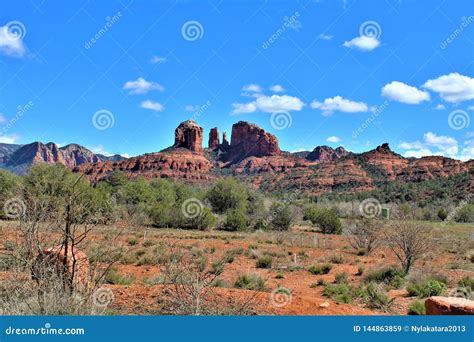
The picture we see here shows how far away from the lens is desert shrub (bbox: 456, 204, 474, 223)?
52500 millimetres

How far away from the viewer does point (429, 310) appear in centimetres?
917

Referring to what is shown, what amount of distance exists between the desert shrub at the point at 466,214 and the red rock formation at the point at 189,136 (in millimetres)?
92295

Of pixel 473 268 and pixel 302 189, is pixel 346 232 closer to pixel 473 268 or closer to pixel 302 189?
pixel 473 268

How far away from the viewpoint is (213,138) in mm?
165625

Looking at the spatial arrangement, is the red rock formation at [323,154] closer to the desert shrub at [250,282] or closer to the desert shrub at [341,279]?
the desert shrub at [341,279]

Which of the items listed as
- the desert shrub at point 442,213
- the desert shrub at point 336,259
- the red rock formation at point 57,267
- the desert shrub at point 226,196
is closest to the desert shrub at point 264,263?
the desert shrub at point 336,259

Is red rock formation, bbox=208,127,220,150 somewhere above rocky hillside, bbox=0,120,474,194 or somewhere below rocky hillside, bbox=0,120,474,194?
above

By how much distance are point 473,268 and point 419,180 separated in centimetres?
6841

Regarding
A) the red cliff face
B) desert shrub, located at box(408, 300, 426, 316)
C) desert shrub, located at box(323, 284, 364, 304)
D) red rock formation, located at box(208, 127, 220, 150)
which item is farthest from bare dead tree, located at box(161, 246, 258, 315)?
red rock formation, located at box(208, 127, 220, 150)

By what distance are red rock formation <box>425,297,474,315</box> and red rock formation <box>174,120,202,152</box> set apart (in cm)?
12875

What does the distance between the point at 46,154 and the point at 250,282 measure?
155 m

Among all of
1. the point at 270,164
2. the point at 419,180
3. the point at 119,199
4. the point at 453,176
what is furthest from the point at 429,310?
the point at 270,164

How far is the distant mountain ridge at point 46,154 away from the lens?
4415 inches

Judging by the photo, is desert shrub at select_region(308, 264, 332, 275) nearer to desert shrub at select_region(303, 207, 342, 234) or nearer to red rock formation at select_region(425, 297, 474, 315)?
red rock formation at select_region(425, 297, 474, 315)
